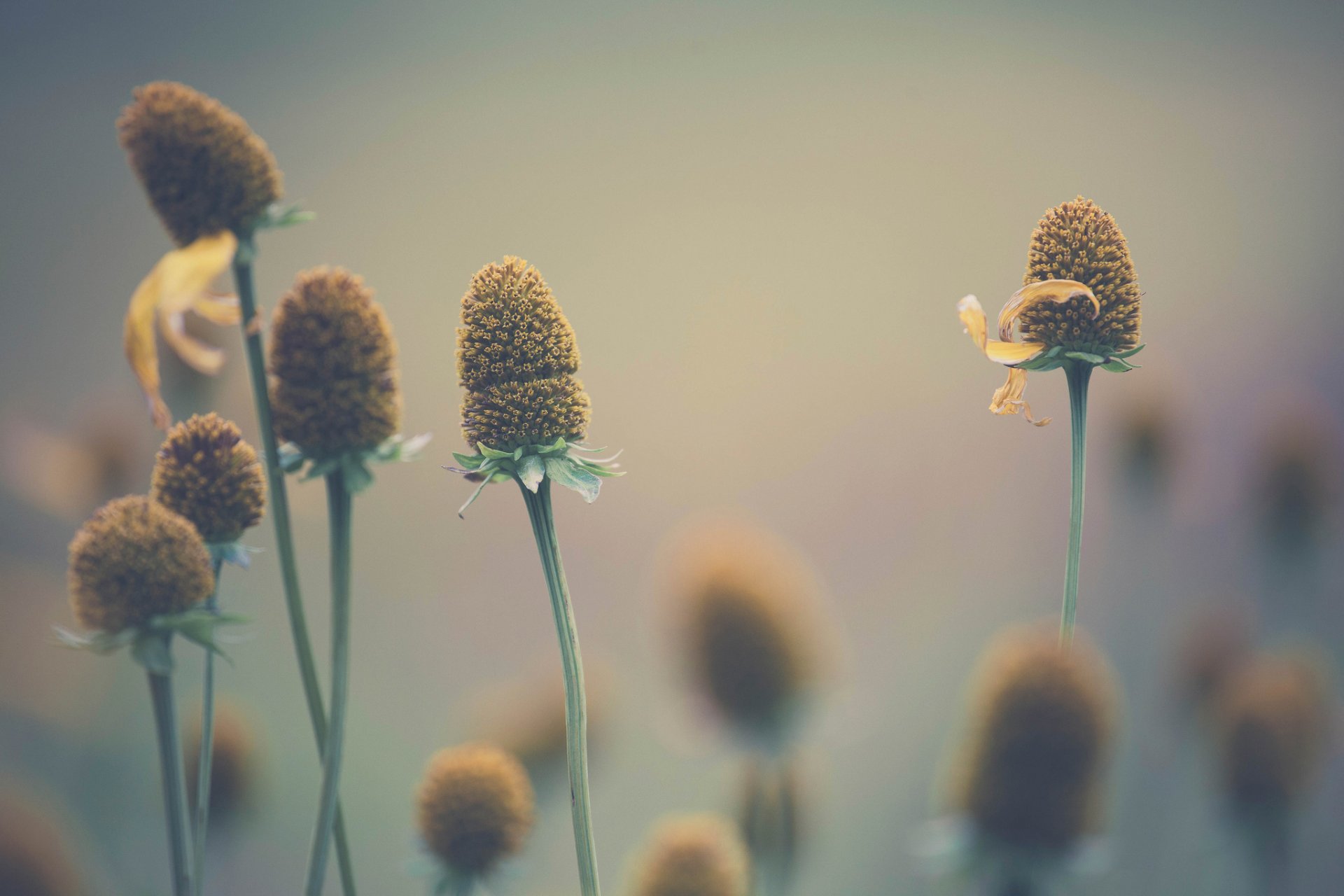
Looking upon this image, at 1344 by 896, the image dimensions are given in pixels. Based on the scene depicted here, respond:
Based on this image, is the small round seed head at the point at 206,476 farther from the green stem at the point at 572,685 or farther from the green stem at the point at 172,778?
the green stem at the point at 572,685

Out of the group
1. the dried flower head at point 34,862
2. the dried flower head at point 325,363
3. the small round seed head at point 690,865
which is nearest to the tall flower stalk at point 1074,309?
the dried flower head at point 325,363

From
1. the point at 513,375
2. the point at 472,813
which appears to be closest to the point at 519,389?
the point at 513,375

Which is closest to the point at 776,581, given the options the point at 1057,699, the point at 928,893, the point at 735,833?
the point at 735,833

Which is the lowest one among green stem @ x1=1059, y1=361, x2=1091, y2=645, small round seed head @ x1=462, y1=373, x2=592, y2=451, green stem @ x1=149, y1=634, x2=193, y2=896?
green stem @ x1=149, y1=634, x2=193, y2=896

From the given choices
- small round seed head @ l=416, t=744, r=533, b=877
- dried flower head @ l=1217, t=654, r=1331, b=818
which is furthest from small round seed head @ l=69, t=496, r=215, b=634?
dried flower head @ l=1217, t=654, r=1331, b=818

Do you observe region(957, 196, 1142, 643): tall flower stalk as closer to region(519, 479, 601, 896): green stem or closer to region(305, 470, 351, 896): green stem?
region(519, 479, 601, 896): green stem

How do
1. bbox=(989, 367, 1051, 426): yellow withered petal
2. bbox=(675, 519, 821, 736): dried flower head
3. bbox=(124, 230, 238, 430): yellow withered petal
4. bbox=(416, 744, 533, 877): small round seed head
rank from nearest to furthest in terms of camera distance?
bbox=(124, 230, 238, 430): yellow withered petal < bbox=(989, 367, 1051, 426): yellow withered petal < bbox=(416, 744, 533, 877): small round seed head < bbox=(675, 519, 821, 736): dried flower head

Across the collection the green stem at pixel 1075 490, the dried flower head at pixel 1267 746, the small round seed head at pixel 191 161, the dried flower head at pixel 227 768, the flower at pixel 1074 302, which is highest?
the small round seed head at pixel 191 161
